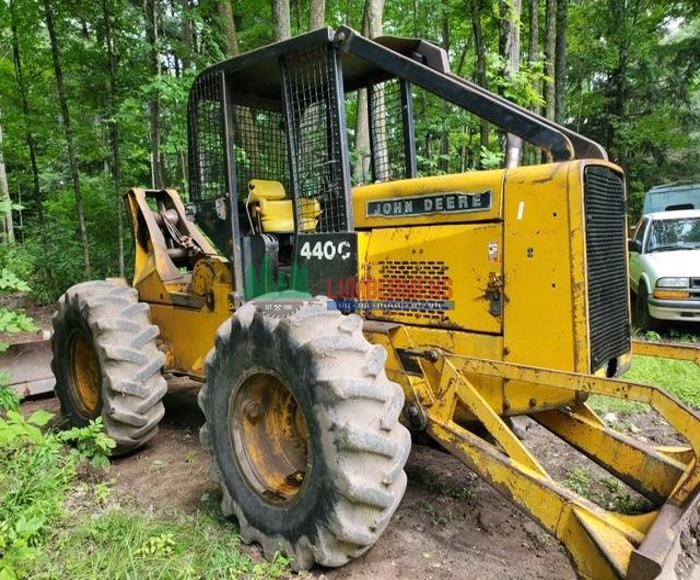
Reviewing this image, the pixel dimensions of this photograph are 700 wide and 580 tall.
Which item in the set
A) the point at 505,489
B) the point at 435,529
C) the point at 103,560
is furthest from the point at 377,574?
the point at 103,560

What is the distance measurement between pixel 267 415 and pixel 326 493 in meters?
0.87

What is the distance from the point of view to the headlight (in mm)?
8180

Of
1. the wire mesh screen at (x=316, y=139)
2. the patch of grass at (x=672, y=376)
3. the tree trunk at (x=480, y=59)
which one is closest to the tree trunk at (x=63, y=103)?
the tree trunk at (x=480, y=59)

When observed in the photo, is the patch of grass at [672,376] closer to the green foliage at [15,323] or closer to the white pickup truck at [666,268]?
the white pickup truck at [666,268]

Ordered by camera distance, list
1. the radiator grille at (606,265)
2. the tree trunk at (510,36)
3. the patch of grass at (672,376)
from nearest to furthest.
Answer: the radiator grille at (606,265)
the patch of grass at (672,376)
the tree trunk at (510,36)

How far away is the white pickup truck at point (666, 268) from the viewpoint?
26.8ft

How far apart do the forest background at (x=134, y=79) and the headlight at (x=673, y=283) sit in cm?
302

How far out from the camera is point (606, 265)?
3021mm

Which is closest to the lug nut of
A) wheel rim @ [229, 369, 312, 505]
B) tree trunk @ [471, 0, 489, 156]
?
wheel rim @ [229, 369, 312, 505]

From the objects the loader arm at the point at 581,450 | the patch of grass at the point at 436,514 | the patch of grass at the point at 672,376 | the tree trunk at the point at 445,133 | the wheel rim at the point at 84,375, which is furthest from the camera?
the tree trunk at the point at 445,133

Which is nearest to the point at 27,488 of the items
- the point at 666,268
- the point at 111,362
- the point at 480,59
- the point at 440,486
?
the point at 111,362

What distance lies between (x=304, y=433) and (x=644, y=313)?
7433mm

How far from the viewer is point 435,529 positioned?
3.37 m

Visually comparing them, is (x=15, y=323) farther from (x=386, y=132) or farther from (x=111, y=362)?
(x=386, y=132)
